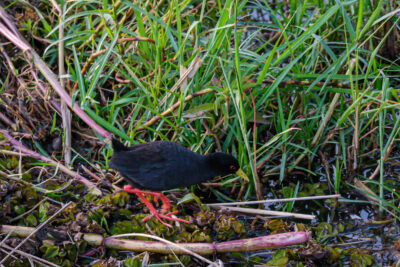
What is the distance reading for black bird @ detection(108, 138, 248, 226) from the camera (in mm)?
3557

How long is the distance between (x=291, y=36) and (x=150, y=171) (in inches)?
70.2

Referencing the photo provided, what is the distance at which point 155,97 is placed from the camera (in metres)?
3.91

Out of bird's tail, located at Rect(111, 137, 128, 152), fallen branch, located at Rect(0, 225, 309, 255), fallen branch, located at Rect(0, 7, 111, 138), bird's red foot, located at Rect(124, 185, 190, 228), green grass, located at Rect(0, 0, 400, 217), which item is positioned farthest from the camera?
fallen branch, located at Rect(0, 7, 111, 138)

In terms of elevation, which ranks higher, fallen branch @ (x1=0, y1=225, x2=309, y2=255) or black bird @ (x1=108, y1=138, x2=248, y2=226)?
black bird @ (x1=108, y1=138, x2=248, y2=226)

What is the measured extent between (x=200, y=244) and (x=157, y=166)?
0.58 m

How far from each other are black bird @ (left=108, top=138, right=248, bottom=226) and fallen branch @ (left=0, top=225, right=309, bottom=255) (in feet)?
0.86

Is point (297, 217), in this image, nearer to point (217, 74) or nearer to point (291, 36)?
point (217, 74)

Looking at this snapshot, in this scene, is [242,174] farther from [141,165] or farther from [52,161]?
[52,161]

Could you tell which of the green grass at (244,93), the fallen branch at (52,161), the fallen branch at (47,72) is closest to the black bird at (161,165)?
the green grass at (244,93)

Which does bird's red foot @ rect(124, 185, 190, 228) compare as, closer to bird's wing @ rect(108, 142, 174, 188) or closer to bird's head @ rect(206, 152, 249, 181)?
bird's wing @ rect(108, 142, 174, 188)

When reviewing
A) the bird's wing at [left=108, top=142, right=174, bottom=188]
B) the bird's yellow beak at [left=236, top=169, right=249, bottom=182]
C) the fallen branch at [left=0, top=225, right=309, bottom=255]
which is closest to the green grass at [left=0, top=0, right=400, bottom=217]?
the bird's yellow beak at [left=236, top=169, right=249, bottom=182]

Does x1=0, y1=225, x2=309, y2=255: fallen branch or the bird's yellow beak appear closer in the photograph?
x1=0, y1=225, x2=309, y2=255: fallen branch

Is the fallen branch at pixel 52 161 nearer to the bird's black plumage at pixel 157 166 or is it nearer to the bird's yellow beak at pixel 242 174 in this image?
the bird's black plumage at pixel 157 166

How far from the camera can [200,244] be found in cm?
337
